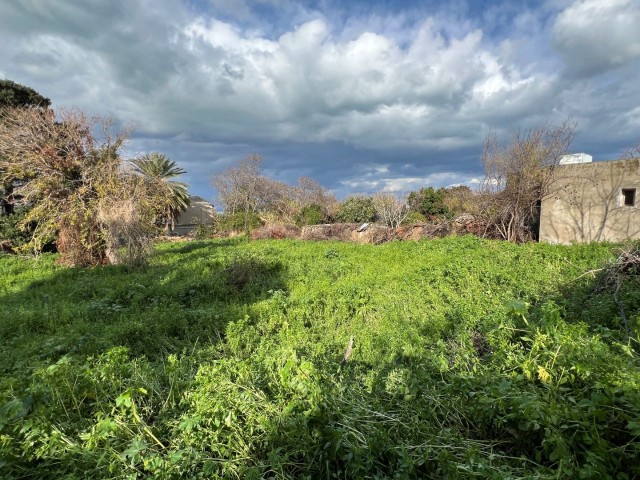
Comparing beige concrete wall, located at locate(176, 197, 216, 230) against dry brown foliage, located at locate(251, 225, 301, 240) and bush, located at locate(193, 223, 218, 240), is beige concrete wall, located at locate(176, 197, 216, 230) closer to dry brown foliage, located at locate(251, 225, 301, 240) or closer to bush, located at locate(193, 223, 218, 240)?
bush, located at locate(193, 223, 218, 240)

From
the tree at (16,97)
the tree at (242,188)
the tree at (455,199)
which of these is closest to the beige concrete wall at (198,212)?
the tree at (242,188)

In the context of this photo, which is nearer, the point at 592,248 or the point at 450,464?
the point at 450,464

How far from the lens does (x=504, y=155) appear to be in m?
12.0

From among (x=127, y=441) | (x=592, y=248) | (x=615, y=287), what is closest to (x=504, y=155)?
(x=592, y=248)

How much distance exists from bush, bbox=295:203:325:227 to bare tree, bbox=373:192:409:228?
4.06 metres

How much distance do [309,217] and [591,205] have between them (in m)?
14.3

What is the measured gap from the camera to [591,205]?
34.0ft

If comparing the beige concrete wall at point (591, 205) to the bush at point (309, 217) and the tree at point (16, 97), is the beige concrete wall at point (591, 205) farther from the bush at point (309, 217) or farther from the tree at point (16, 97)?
the tree at point (16, 97)

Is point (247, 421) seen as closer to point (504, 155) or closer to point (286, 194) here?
point (504, 155)

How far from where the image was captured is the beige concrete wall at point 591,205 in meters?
9.61

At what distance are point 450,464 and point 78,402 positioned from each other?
256cm

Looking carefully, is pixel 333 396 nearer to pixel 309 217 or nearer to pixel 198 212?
pixel 309 217

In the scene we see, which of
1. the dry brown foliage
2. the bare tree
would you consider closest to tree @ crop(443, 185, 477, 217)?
the bare tree

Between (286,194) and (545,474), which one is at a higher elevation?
(286,194)
